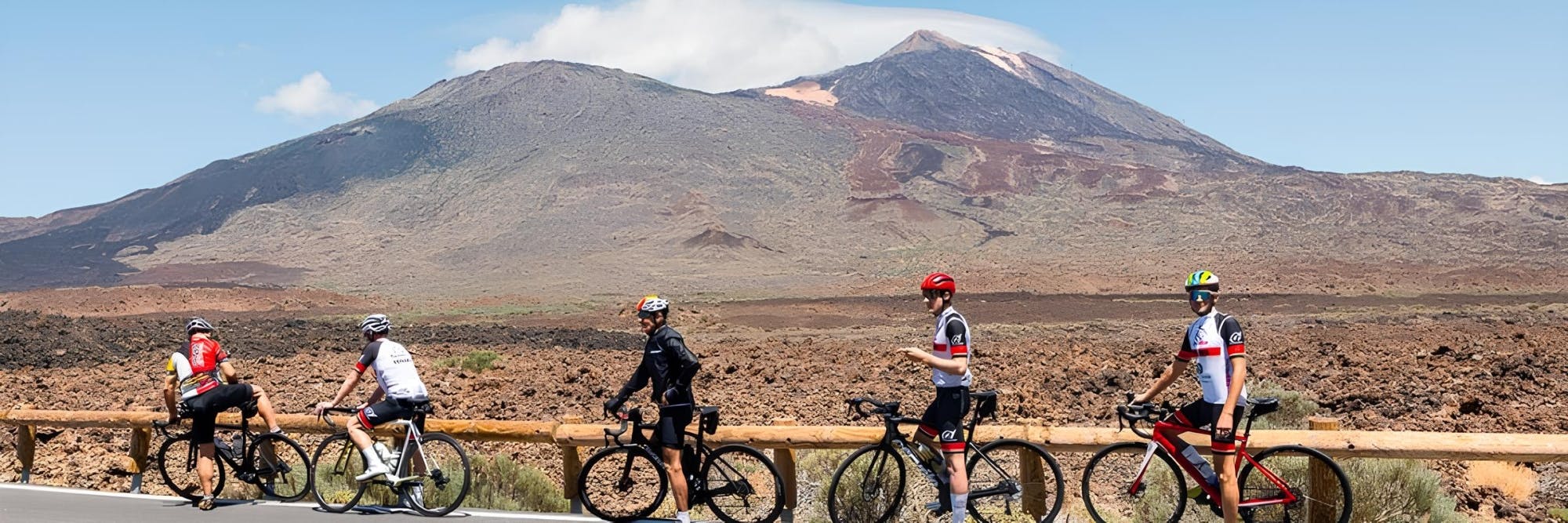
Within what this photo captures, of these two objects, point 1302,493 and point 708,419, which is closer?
point 1302,493

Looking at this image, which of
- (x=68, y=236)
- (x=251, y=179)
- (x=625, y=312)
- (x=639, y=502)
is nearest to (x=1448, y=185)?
(x=625, y=312)

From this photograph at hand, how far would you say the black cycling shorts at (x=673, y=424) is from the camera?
8.27 meters

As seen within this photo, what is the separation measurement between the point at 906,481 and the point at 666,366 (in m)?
1.80

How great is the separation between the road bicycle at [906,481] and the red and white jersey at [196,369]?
510 cm

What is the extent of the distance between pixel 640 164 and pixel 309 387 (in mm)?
109697

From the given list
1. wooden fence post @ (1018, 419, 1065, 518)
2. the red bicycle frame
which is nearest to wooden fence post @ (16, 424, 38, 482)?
wooden fence post @ (1018, 419, 1065, 518)

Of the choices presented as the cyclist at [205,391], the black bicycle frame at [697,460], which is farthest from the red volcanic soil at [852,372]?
the black bicycle frame at [697,460]

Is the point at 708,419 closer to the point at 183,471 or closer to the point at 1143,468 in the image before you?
the point at 1143,468

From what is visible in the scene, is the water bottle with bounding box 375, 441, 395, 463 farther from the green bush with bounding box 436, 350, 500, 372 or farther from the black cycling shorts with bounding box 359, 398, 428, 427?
the green bush with bounding box 436, 350, 500, 372

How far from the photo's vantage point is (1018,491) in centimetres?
804

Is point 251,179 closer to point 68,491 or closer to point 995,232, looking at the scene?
point 995,232

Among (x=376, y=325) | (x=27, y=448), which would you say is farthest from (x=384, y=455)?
(x=27, y=448)

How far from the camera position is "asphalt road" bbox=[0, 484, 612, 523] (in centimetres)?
910

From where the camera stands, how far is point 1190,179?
118562 mm
